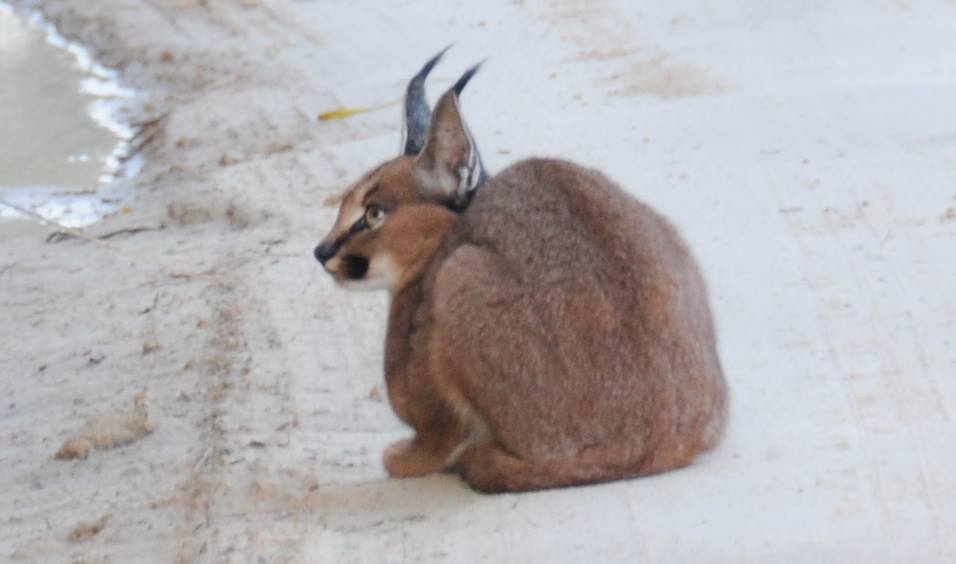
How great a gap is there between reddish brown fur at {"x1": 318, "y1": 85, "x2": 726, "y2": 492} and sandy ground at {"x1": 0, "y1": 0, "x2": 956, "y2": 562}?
0.12 meters

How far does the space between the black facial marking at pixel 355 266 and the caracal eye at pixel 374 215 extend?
117mm

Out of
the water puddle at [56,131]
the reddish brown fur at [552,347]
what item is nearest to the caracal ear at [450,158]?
the reddish brown fur at [552,347]

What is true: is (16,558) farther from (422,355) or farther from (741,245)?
(741,245)

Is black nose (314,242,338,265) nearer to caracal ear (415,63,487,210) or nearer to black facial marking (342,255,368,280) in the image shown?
black facial marking (342,255,368,280)

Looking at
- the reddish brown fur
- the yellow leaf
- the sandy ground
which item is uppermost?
the reddish brown fur

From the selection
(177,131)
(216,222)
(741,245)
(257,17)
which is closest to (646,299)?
Answer: (741,245)

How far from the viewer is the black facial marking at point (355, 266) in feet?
16.3

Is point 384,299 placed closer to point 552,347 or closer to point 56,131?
point 552,347

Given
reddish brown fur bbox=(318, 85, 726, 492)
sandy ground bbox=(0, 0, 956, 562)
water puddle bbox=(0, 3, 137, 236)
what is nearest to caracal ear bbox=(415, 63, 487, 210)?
reddish brown fur bbox=(318, 85, 726, 492)

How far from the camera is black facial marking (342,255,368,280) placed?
495 cm

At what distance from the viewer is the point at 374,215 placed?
4.95 meters

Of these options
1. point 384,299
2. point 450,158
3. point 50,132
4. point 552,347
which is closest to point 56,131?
point 50,132

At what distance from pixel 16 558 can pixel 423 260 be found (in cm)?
157

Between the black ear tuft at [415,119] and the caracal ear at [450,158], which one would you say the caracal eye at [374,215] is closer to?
the caracal ear at [450,158]
